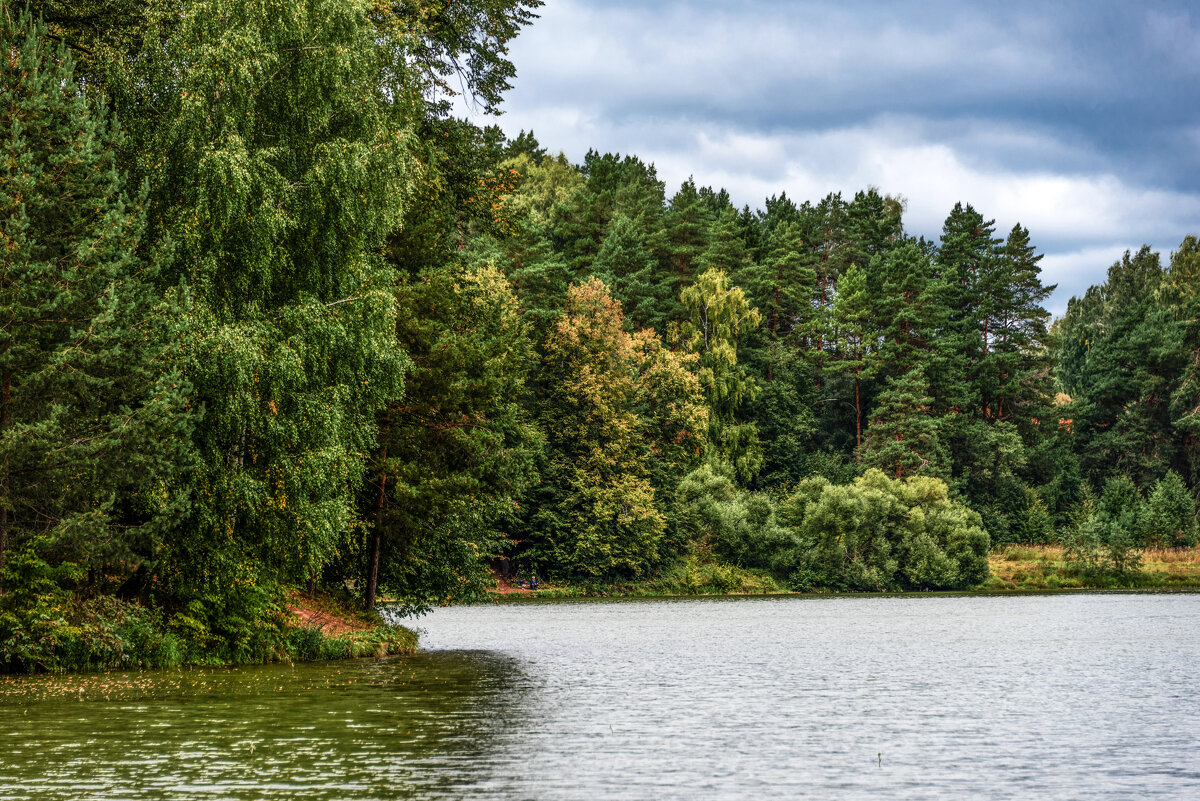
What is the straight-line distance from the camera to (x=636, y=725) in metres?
18.0

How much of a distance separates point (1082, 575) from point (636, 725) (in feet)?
203

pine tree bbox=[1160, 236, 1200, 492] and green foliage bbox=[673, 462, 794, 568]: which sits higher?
pine tree bbox=[1160, 236, 1200, 492]

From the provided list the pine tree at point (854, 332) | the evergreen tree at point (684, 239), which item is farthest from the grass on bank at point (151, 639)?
the pine tree at point (854, 332)

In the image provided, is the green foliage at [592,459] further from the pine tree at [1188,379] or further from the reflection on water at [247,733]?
the pine tree at [1188,379]

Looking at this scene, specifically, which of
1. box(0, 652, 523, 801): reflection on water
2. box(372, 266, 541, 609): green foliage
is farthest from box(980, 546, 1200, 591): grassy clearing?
box(0, 652, 523, 801): reflection on water

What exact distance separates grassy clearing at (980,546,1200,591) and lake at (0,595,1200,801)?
40345mm

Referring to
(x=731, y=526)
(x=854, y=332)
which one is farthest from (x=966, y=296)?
(x=731, y=526)

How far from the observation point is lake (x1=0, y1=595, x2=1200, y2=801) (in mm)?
13258

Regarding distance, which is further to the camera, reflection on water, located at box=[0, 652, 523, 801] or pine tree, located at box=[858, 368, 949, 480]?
pine tree, located at box=[858, 368, 949, 480]

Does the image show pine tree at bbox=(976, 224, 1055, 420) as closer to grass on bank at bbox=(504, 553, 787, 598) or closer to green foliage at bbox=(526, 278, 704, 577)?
grass on bank at bbox=(504, 553, 787, 598)

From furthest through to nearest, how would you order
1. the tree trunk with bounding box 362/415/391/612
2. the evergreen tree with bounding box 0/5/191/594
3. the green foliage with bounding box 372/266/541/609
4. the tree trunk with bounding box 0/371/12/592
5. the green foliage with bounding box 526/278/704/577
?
the green foliage with bounding box 526/278/704/577 < the tree trunk with bounding box 362/415/391/612 < the green foliage with bounding box 372/266/541/609 < the tree trunk with bounding box 0/371/12/592 < the evergreen tree with bounding box 0/5/191/594

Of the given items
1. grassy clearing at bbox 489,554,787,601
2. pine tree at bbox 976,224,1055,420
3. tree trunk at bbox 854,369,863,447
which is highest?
pine tree at bbox 976,224,1055,420

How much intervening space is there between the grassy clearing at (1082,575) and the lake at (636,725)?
132 feet

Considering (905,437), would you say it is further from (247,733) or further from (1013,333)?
(247,733)
